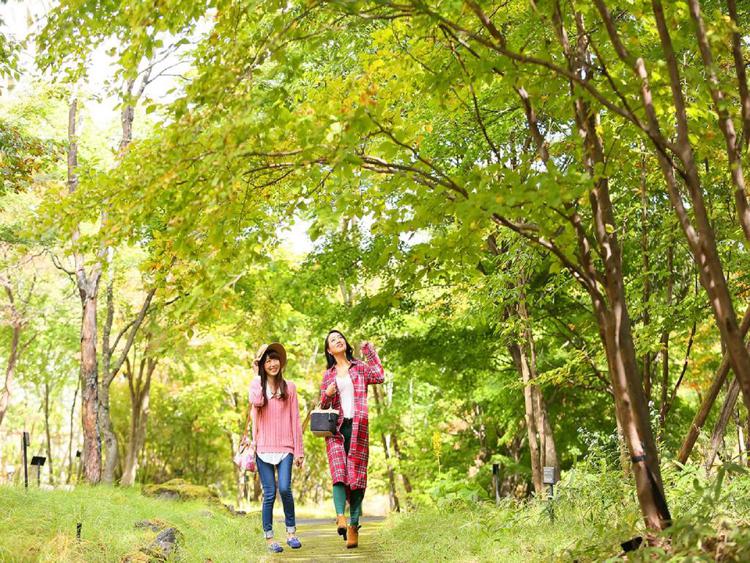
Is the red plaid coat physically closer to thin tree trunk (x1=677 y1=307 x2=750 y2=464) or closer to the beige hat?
the beige hat

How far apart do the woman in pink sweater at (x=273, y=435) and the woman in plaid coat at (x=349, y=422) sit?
0.34 m

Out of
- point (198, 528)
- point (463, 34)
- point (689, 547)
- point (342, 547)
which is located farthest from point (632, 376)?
point (198, 528)

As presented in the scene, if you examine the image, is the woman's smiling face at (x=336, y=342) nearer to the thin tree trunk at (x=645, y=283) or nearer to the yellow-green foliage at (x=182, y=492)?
the thin tree trunk at (x=645, y=283)

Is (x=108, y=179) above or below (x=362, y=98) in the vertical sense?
below

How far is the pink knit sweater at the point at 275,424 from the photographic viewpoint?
24.0 feet

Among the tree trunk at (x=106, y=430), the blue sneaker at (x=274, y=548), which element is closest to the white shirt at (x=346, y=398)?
the blue sneaker at (x=274, y=548)

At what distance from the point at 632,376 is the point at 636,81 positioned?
1.69 metres

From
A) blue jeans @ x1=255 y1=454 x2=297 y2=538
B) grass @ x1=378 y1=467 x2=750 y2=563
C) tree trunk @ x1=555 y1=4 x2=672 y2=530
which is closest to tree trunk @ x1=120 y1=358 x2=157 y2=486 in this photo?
grass @ x1=378 y1=467 x2=750 y2=563

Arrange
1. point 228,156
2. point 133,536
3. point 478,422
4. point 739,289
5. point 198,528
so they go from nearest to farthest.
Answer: point 228,156, point 133,536, point 739,289, point 198,528, point 478,422

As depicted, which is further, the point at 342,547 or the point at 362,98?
the point at 342,547

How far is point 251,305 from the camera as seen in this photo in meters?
16.2

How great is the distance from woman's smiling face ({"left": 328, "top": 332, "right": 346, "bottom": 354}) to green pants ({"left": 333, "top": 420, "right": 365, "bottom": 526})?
0.72 metres

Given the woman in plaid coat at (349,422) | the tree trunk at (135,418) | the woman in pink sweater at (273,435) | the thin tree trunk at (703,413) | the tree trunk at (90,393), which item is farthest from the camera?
the tree trunk at (135,418)

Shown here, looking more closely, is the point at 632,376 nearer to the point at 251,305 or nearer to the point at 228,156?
the point at 228,156
